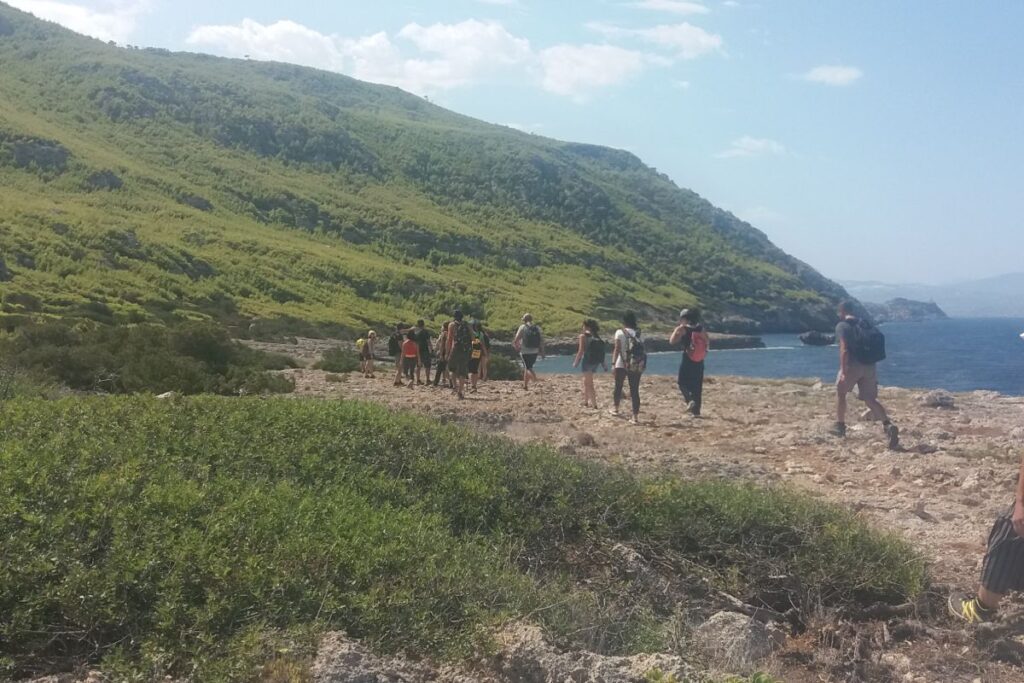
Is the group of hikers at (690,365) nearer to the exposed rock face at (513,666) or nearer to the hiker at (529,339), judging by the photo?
the hiker at (529,339)

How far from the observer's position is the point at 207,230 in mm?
82375

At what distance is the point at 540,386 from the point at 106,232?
54.9m

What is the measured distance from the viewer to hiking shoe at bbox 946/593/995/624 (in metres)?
5.70

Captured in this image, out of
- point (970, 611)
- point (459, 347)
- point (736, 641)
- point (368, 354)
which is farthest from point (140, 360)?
point (970, 611)

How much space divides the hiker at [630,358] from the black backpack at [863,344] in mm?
3442

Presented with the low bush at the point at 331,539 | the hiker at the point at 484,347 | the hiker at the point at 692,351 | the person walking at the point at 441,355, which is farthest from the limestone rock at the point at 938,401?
the low bush at the point at 331,539

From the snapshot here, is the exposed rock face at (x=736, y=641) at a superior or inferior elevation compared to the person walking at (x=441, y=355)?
inferior

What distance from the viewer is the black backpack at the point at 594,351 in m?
15.9

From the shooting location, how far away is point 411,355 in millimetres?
20250

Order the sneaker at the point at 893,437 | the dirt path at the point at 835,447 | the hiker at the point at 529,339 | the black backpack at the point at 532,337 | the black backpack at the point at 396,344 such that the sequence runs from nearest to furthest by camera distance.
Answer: the dirt path at the point at 835,447, the sneaker at the point at 893,437, the hiker at the point at 529,339, the black backpack at the point at 532,337, the black backpack at the point at 396,344

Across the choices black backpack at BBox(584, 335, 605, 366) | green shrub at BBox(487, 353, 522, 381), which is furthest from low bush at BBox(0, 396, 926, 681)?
green shrub at BBox(487, 353, 522, 381)

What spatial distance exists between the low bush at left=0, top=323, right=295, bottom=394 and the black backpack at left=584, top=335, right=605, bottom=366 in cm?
624

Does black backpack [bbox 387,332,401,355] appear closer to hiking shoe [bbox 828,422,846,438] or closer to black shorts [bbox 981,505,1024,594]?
hiking shoe [bbox 828,422,846,438]

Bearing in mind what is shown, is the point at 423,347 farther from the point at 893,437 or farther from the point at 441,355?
the point at 893,437
